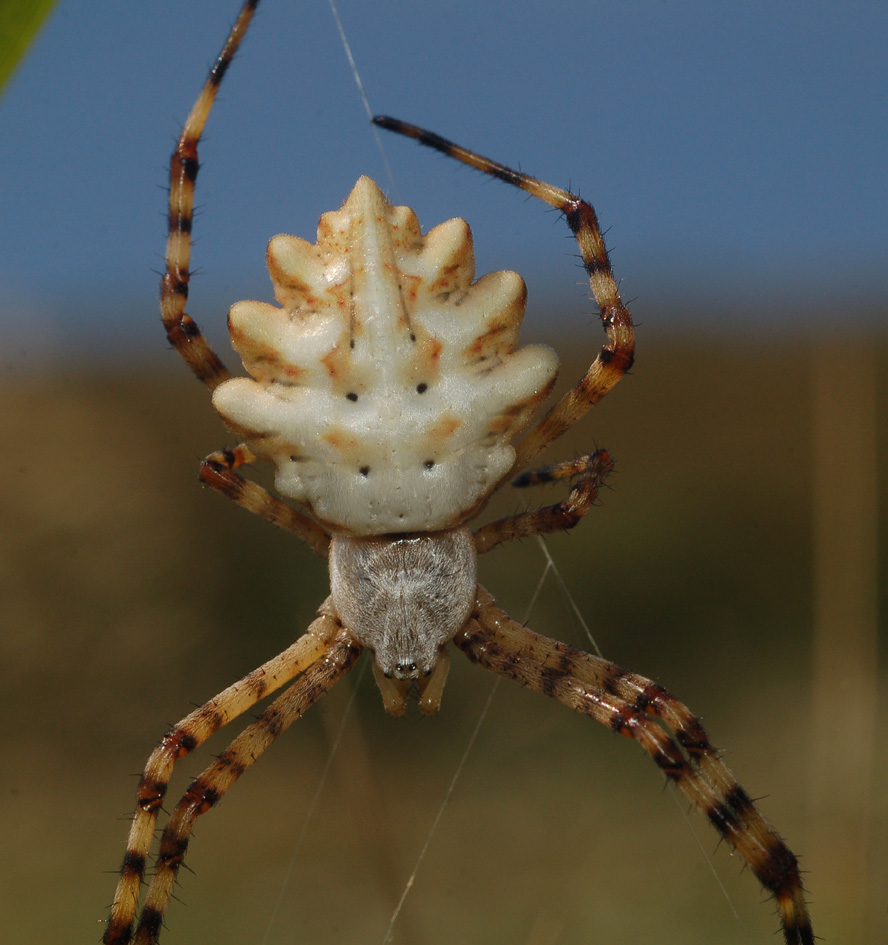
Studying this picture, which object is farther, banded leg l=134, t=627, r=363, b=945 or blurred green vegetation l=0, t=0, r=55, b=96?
banded leg l=134, t=627, r=363, b=945

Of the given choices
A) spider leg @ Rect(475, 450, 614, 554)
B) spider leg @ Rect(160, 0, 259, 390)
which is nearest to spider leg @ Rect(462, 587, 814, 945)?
spider leg @ Rect(475, 450, 614, 554)

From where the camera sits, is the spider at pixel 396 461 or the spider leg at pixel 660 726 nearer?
the spider at pixel 396 461

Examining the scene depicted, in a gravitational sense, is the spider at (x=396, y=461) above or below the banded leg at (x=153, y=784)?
above

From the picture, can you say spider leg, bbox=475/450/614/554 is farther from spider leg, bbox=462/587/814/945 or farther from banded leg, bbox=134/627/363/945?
banded leg, bbox=134/627/363/945

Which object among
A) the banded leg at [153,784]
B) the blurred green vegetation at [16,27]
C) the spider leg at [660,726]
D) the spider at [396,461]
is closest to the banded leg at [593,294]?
the spider at [396,461]

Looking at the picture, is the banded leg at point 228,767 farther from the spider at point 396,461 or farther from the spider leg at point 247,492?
the spider leg at point 247,492

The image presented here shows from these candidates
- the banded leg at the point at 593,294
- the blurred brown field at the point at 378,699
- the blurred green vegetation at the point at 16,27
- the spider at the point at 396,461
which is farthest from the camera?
the blurred brown field at the point at 378,699

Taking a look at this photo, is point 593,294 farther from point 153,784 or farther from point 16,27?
point 153,784

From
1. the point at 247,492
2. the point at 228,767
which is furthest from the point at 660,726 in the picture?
the point at 247,492
